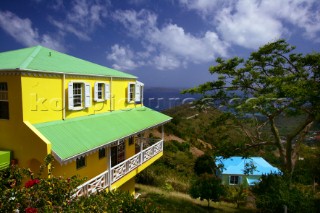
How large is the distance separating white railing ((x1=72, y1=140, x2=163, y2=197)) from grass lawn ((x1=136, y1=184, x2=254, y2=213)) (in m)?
3.34

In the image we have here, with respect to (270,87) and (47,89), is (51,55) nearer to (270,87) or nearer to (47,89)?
(47,89)

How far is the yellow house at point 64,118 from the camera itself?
9961 mm

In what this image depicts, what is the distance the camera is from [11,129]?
10281 millimetres

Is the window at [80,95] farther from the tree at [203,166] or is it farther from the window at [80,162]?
the tree at [203,166]

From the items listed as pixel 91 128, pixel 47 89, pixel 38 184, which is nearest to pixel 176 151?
pixel 91 128

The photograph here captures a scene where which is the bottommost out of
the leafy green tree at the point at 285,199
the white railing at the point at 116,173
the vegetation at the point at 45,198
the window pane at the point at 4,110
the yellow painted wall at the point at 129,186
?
the yellow painted wall at the point at 129,186

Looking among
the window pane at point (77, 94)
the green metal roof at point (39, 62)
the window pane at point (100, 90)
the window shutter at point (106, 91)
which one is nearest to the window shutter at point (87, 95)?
the window pane at point (77, 94)

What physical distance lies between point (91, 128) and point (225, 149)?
9.36 meters

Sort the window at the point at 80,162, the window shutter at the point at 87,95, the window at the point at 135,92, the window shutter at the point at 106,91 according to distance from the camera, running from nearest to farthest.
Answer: the window at the point at 80,162 < the window shutter at the point at 87,95 < the window shutter at the point at 106,91 < the window at the point at 135,92

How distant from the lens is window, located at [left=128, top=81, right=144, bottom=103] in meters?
18.9

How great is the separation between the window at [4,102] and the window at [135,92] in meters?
9.01

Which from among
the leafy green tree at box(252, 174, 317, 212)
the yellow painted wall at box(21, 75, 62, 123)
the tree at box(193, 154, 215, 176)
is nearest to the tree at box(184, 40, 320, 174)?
the leafy green tree at box(252, 174, 317, 212)

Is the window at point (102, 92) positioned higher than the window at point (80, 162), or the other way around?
the window at point (102, 92)

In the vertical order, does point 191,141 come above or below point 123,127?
below
